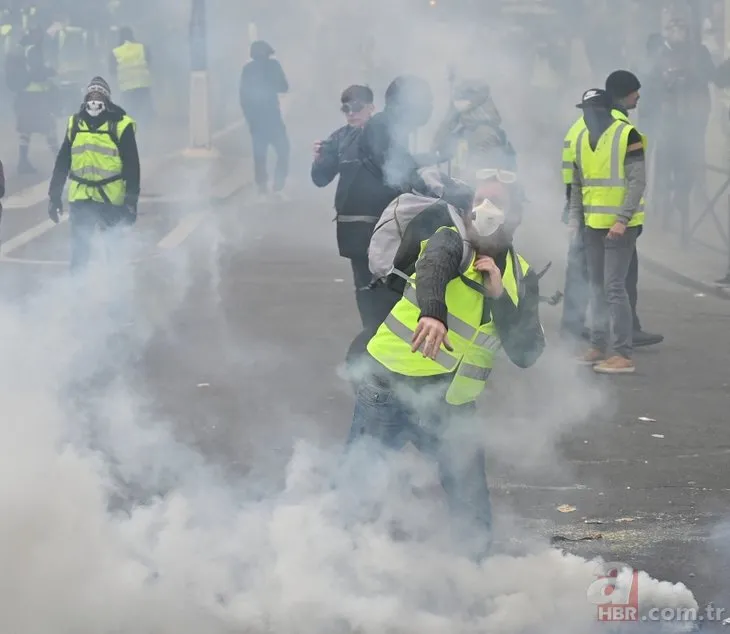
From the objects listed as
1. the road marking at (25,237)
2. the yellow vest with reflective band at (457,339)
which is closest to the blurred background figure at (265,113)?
the road marking at (25,237)

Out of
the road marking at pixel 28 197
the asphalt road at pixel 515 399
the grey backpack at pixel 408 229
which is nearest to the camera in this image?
the grey backpack at pixel 408 229


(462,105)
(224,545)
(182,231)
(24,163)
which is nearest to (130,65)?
(24,163)

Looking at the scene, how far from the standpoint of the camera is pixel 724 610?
4883 millimetres

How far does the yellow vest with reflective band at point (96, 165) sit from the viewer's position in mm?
9594

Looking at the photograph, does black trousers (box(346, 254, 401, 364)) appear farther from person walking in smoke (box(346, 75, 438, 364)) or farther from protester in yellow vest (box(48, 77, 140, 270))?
protester in yellow vest (box(48, 77, 140, 270))

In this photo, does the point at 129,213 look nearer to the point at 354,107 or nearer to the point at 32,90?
the point at 354,107

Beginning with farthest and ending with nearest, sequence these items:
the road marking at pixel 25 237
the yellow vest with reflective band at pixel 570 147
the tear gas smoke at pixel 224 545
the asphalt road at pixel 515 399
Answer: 1. the road marking at pixel 25 237
2. the yellow vest with reflective band at pixel 570 147
3. the asphalt road at pixel 515 399
4. the tear gas smoke at pixel 224 545

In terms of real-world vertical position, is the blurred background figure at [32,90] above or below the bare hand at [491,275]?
below

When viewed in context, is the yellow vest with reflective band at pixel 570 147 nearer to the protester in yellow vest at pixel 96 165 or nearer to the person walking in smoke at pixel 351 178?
the person walking in smoke at pixel 351 178

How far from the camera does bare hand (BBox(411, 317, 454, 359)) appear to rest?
14.3ft

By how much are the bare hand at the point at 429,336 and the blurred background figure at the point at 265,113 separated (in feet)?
43.4

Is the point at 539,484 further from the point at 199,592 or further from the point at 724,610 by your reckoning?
the point at 199,592

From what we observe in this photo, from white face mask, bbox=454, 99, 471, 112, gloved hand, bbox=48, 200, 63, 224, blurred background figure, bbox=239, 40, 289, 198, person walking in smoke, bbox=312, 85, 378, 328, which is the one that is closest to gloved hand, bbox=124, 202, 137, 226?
gloved hand, bbox=48, 200, 63, 224

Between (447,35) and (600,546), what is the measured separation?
15.2 feet
